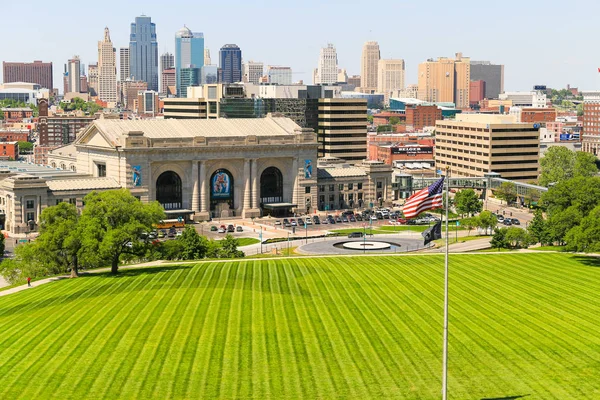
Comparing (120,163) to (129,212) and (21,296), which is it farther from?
(21,296)

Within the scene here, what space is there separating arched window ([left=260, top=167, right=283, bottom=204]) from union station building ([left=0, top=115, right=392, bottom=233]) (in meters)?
0.17

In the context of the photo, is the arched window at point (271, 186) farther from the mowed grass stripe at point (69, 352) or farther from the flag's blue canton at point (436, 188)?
the flag's blue canton at point (436, 188)

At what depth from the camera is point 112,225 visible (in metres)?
108

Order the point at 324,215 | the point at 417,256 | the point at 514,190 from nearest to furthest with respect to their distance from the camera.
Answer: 1. the point at 417,256
2. the point at 324,215
3. the point at 514,190

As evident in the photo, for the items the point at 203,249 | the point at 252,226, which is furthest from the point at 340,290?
the point at 252,226

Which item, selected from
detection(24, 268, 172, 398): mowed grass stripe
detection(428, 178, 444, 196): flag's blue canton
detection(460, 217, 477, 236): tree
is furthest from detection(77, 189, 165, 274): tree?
detection(460, 217, 477, 236): tree

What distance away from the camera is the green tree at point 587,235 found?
10875 cm

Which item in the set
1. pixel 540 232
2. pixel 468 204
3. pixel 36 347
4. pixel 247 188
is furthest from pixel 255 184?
pixel 36 347

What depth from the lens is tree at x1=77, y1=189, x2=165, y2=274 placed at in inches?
4119

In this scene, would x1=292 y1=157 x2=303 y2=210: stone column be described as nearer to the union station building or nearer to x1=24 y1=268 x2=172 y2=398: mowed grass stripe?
the union station building

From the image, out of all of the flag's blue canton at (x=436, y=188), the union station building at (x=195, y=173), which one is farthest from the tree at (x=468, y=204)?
the flag's blue canton at (x=436, y=188)

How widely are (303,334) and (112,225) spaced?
3797 centimetres

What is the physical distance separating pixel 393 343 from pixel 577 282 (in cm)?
3240

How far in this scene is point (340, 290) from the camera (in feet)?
309
